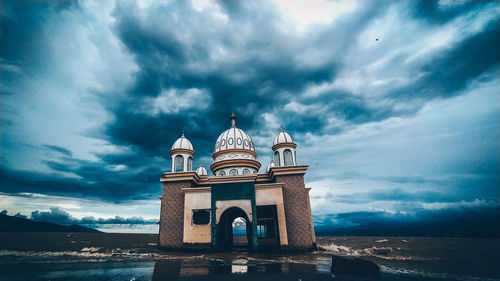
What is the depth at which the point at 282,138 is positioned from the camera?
25000mm

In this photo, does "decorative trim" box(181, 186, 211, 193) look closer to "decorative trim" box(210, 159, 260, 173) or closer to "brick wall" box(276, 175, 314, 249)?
"decorative trim" box(210, 159, 260, 173)

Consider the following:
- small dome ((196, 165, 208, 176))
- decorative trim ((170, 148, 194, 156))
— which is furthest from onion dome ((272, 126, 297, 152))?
small dome ((196, 165, 208, 176))

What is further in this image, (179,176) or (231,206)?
(179,176)

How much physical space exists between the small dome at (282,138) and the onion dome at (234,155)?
3363 millimetres

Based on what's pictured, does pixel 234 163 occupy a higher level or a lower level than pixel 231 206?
higher

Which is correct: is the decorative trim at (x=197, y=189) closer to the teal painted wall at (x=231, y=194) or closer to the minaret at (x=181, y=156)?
the teal painted wall at (x=231, y=194)

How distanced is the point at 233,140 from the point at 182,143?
18.8 feet

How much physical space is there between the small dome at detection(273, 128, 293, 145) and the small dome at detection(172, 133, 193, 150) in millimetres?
9357

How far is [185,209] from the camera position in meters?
20.1

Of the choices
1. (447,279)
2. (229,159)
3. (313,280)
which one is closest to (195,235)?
(229,159)

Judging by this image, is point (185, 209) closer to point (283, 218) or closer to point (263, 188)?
point (263, 188)

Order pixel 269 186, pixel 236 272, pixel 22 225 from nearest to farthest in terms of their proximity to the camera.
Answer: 1. pixel 236 272
2. pixel 269 186
3. pixel 22 225

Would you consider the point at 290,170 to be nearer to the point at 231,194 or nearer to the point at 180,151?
the point at 231,194

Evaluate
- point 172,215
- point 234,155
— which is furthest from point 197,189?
point 234,155
